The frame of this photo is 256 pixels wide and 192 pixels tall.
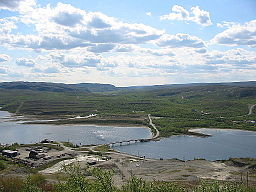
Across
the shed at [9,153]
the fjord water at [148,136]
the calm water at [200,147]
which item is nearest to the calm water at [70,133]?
the fjord water at [148,136]

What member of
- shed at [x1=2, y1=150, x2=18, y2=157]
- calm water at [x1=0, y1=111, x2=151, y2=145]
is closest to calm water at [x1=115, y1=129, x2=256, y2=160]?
calm water at [x1=0, y1=111, x2=151, y2=145]

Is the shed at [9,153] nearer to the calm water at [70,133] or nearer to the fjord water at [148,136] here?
the calm water at [70,133]

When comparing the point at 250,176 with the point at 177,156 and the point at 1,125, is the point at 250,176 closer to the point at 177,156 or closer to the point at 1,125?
the point at 177,156

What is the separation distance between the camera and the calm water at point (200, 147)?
287 ft

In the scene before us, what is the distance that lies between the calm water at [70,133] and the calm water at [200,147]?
529 inches

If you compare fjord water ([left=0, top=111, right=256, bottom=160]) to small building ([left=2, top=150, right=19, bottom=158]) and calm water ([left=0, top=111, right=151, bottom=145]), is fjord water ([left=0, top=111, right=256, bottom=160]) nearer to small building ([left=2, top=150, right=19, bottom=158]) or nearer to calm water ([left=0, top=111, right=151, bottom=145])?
calm water ([left=0, top=111, right=151, bottom=145])

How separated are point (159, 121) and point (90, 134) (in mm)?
38823

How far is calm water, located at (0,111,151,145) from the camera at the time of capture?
110438 mm

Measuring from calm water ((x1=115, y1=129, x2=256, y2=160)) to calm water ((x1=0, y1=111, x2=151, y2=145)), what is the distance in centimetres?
1344

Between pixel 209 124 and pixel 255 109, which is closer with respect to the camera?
pixel 209 124

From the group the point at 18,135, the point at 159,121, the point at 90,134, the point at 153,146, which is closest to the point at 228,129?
the point at 159,121

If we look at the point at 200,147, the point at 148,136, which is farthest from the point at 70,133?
the point at 200,147

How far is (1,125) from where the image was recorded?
144625 millimetres

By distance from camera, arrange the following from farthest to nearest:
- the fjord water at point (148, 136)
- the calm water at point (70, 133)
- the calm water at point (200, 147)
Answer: the calm water at point (70, 133), the fjord water at point (148, 136), the calm water at point (200, 147)
